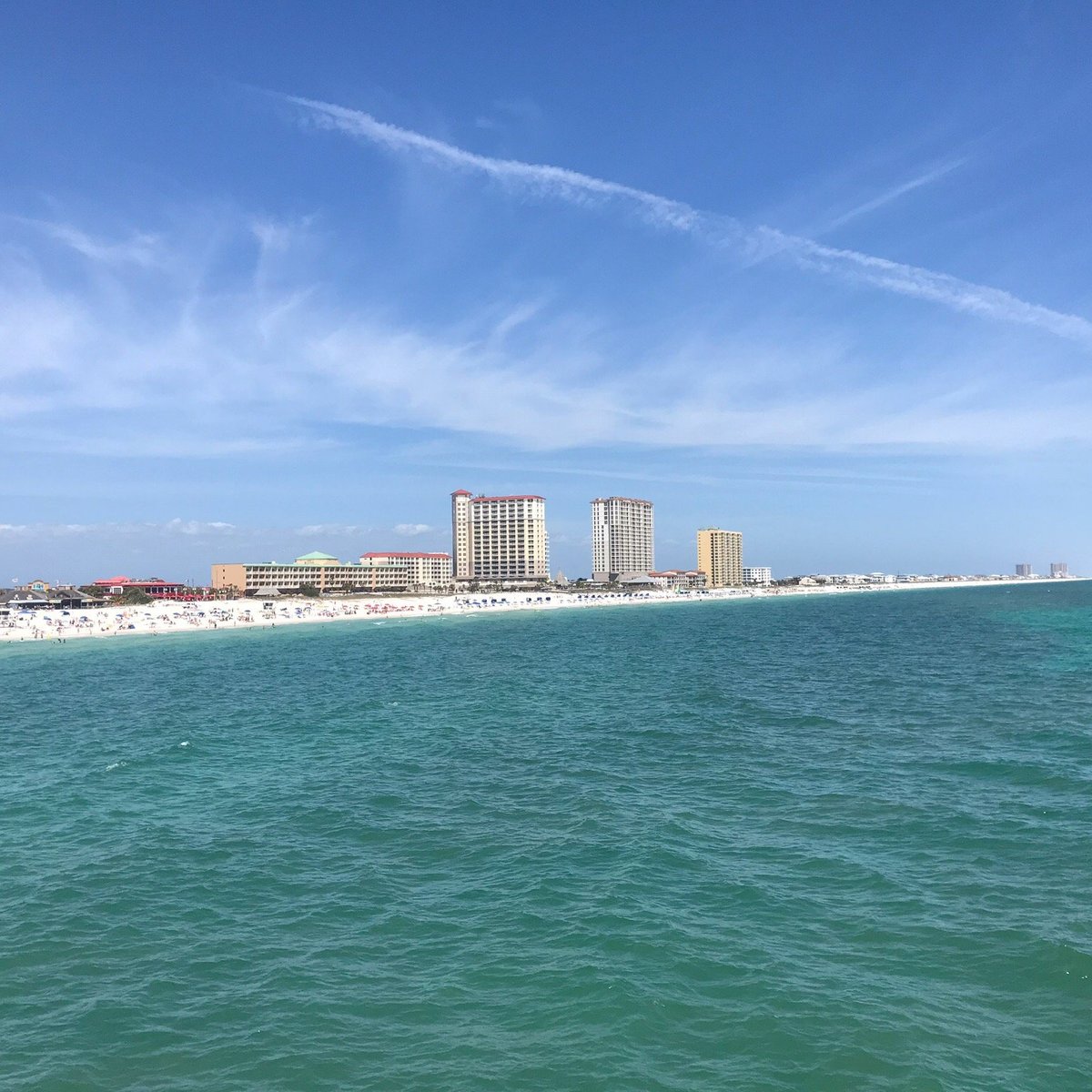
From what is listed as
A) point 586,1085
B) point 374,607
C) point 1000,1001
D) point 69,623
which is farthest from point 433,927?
point 374,607

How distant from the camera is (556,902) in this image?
15461 millimetres

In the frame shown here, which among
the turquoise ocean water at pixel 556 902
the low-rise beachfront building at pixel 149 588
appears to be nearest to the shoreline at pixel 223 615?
the low-rise beachfront building at pixel 149 588

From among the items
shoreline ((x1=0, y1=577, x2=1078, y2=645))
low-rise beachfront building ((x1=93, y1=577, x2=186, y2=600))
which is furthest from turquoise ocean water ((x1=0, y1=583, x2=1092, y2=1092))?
low-rise beachfront building ((x1=93, y1=577, x2=186, y2=600))

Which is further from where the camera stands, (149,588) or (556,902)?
(149,588)

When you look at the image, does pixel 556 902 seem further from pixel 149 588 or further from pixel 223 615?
pixel 149 588

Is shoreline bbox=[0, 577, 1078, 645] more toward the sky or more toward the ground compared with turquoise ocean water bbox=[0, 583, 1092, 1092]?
more toward the sky

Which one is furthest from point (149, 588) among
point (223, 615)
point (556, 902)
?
point (556, 902)

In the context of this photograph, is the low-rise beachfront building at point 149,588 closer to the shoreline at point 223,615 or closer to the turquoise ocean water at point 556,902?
the shoreline at point 223,615

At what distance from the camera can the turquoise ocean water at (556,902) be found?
10.8 m

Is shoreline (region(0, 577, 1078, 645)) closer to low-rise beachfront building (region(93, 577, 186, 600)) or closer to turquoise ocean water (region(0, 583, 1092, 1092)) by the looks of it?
low-rise beachfront building (region(93, 577, 186, 600))

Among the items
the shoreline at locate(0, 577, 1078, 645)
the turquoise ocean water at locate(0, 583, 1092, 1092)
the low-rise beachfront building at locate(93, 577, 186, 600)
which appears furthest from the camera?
the low-rise beachfront building at locate(93, 577, 186, 600)

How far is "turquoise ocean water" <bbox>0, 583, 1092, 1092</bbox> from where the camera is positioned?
1079 cm

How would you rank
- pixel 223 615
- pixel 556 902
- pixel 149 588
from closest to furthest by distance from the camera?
pixel 556 902 < pixel 223 615 < pixel 149 588

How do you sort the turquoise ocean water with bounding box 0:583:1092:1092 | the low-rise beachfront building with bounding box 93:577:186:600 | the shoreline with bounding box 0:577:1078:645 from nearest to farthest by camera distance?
the turquoise ocean water with bounding box 0:583:1092:1092, the shoreline with bounding box 0:577:1078:645, the low-rise beachfront building with bounding box 93:577:186:600
